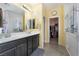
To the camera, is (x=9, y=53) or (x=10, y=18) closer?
(x=9, y=53)

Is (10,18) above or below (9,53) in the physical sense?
above

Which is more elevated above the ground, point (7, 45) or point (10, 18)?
point (10, 18)

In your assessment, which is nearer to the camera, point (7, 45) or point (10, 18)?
point (7, 45)

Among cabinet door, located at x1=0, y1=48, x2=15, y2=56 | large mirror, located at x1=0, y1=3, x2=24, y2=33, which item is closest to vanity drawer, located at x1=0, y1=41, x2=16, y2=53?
cabinet door, located at x1=0, y1=48, x2=15, y2=56

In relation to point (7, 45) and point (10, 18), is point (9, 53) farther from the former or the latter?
point (10, 18)

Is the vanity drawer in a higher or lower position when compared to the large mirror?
lower

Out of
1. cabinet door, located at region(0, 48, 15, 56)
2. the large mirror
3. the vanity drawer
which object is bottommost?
cabinet door, located at region(0, 48, 15, 56)

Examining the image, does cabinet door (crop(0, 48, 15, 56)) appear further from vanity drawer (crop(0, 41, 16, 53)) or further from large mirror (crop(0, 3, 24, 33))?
large mirror (crop(0, 3, 24, 33))

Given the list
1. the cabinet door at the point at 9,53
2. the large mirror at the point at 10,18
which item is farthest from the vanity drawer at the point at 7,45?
the large mirror at the point at 10,18

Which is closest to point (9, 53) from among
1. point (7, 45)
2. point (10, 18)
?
point (7, 45)

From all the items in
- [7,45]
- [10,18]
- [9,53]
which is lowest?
[9,53]

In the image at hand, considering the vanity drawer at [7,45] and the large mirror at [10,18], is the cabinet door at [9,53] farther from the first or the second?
the large mirror at [10,18]

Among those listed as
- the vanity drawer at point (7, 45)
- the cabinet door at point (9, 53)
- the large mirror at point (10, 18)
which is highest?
the large mirror at point (10, 18)

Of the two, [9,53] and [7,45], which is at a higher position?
[7,45]
